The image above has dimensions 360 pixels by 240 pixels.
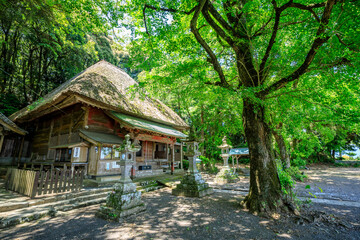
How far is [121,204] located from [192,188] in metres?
3.42

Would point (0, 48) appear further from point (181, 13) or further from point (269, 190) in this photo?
point (269, 190)

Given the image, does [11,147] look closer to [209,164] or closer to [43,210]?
[43,210]

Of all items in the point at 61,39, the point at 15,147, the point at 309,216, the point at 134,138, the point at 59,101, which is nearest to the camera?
the point at 309,216

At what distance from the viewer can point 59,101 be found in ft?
28.9

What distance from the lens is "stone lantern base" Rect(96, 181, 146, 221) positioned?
4479 millimetres

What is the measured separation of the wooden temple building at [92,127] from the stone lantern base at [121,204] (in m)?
3.70

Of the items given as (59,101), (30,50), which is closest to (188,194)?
(59,101)

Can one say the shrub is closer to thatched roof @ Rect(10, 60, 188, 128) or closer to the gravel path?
the gravel path

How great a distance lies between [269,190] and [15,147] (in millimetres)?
18023

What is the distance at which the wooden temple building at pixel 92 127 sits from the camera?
27.4ft

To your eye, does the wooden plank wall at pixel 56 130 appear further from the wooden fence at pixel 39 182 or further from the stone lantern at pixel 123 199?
the stone lantern at pixel 123 199

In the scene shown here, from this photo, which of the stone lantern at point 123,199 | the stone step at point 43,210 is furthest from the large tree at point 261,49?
the stone step at point 43,210

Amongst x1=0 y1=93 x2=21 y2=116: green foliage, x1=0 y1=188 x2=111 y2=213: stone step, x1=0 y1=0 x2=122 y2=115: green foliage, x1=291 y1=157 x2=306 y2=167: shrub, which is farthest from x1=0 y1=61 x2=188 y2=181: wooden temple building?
x1=291 y1=157 x2=306 y2=167: shrub

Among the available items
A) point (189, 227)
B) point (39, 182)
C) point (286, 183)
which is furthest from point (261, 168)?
point (39, 182)
